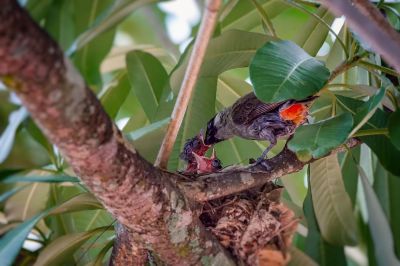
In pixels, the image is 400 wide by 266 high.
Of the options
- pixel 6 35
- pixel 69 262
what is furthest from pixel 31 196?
pixel 6 35

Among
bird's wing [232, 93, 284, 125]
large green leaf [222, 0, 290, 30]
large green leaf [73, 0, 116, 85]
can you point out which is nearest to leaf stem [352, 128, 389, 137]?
bird's wing [232, 93, 284, 125]

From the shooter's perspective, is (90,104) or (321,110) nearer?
(90,104)

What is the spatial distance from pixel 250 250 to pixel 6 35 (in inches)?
27.7

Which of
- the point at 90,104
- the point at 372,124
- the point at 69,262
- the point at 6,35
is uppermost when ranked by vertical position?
the point at 6,35

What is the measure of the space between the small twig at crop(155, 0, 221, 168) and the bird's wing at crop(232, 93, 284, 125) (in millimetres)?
386

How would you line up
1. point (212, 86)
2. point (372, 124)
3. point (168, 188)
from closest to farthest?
point (168, 188) → point (372, 124) → point (212, 86)

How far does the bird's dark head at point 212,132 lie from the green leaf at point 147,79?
15cm

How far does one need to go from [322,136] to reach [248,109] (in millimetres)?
404

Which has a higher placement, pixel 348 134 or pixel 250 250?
pixel 348 134

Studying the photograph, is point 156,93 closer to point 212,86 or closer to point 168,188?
point 212,86

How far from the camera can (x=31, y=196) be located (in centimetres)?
169

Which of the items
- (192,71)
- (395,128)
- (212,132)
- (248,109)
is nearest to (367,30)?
(192,71)

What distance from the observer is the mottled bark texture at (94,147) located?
2.26ft

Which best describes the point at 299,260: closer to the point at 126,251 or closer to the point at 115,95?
the point at 126,251
